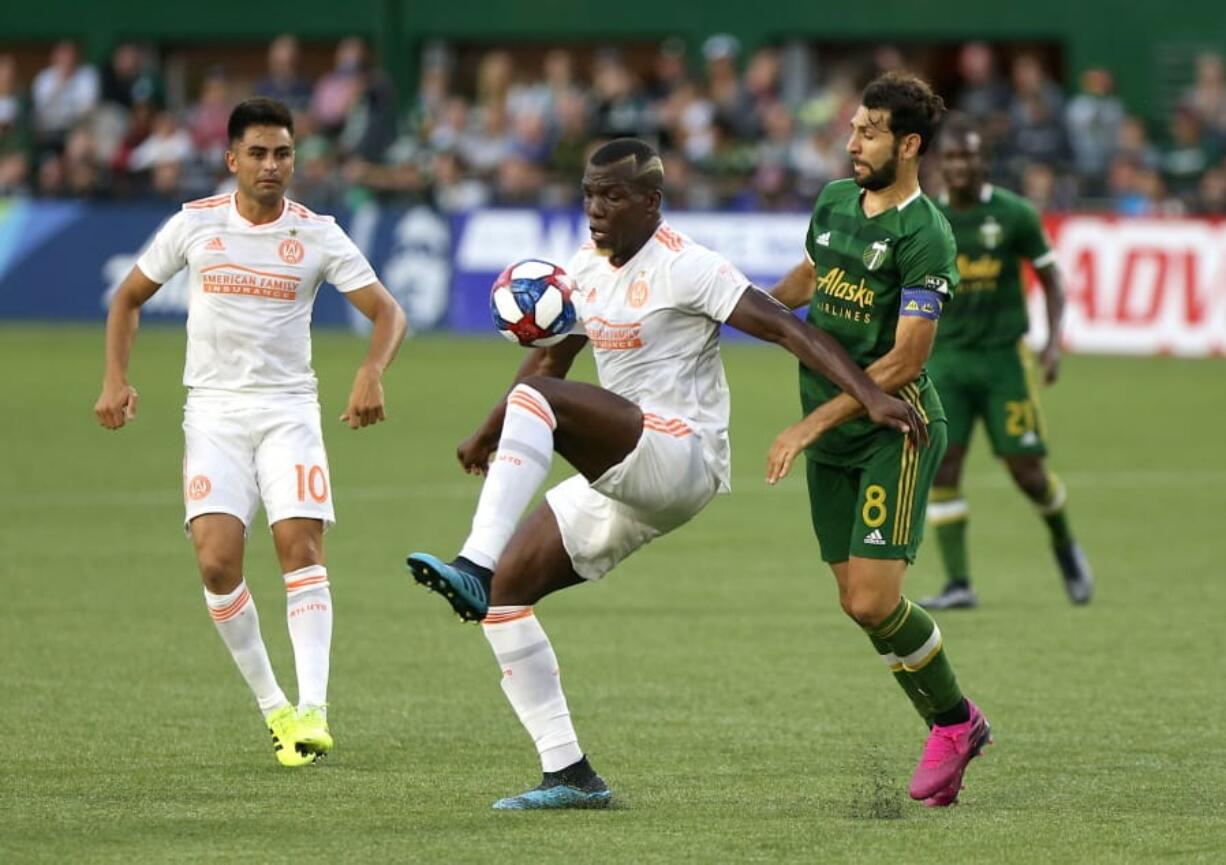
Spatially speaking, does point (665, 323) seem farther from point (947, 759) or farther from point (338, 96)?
point (338, 96)

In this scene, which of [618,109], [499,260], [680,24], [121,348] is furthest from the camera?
[680,24]

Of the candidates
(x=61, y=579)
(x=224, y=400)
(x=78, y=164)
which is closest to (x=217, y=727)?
(x=224, y=400)

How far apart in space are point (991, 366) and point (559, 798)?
555 centimetres

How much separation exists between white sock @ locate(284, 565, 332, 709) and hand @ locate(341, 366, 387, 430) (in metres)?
0.56

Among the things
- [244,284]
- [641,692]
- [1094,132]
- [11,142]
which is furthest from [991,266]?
[11,142]

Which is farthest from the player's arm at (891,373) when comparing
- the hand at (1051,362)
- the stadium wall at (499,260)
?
the stadium wall at (499,260)

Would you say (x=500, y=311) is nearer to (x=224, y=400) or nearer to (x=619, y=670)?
(x=224, y=400)

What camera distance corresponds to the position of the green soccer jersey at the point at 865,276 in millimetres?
7469

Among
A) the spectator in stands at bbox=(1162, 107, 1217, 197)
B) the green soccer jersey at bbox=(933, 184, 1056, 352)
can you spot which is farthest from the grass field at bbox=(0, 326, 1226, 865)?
the spectator in stands at bbox=(1162, 107, 1217, 197)

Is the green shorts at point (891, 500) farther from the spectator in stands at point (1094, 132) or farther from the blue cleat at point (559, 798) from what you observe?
the spectator in stands at point (1094, 132)

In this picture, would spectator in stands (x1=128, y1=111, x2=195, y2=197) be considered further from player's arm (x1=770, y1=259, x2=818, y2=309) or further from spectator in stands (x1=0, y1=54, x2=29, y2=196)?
player's arm (x1=770, y1=259, x2=818, y2=309)

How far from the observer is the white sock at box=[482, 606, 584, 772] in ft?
23.8

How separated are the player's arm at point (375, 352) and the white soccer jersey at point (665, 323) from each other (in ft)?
3.49

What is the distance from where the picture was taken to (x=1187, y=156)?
27203 mm
